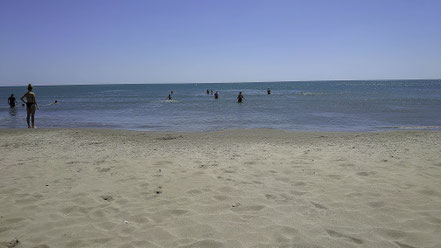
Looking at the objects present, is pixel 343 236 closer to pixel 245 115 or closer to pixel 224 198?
pixel 224 198

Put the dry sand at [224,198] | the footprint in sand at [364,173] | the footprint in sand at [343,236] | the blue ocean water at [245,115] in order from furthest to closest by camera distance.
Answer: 1. the blue ocean water at [245,115]
2. the footprint in sand at [364,173]
3. the dry sand at [224,198]
4. the footprint in sand at [343,236]

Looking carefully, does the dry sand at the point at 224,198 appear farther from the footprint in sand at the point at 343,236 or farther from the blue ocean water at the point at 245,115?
the blue ocean water at the point at 245,115

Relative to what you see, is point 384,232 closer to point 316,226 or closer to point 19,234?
point 316,226

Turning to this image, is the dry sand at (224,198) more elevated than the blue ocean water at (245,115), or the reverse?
the blue ocean water at (245,115)

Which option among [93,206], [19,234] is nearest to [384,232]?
[93,206]

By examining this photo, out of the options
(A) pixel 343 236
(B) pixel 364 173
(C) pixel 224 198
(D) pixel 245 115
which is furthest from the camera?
(D) pixel 245 115

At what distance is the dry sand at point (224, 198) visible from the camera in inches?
123

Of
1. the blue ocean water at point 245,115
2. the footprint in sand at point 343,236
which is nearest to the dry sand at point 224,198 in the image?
the footprint in sand at point 343,236

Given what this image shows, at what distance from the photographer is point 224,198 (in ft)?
13.7

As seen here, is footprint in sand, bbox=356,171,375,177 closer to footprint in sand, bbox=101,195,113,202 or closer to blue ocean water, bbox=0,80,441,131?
footprint in sand, bbox=101,195,113,202

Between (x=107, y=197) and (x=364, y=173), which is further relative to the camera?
(x=364, y=173)

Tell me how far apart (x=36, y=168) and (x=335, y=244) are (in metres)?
5.56

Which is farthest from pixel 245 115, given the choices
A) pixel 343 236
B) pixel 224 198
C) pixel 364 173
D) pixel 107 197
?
pixel 343 236

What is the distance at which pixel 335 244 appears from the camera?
295cm
